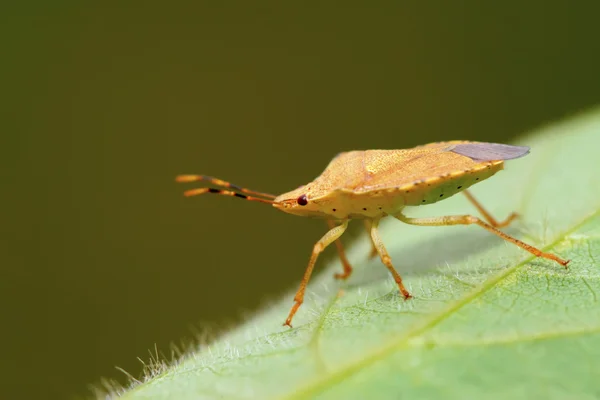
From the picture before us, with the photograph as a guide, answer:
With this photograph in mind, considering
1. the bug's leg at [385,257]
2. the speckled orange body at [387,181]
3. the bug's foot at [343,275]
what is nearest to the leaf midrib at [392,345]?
the bug's leg at [385,257]

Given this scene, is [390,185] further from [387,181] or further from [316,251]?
[316,251]

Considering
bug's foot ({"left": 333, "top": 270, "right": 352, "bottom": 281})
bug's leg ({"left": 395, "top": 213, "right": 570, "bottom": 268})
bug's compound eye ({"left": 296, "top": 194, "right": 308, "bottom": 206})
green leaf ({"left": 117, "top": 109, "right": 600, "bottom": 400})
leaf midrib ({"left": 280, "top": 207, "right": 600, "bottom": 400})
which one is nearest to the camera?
green leaf ({"left": 117, "top": 109, "right": 600, "bottom": 400})

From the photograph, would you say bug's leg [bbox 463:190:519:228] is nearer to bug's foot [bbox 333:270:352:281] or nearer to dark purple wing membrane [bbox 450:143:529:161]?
dark purple wing membrane [bbox 450:143:529:161]

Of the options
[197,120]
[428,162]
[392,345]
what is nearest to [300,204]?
[428,162]

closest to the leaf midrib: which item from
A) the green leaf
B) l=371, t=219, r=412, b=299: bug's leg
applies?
the green leaf

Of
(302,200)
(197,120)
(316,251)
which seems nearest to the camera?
(316,251)

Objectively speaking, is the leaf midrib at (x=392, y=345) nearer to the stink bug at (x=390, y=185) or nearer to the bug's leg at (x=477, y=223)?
the bug's leg at (x=477, y=223)
